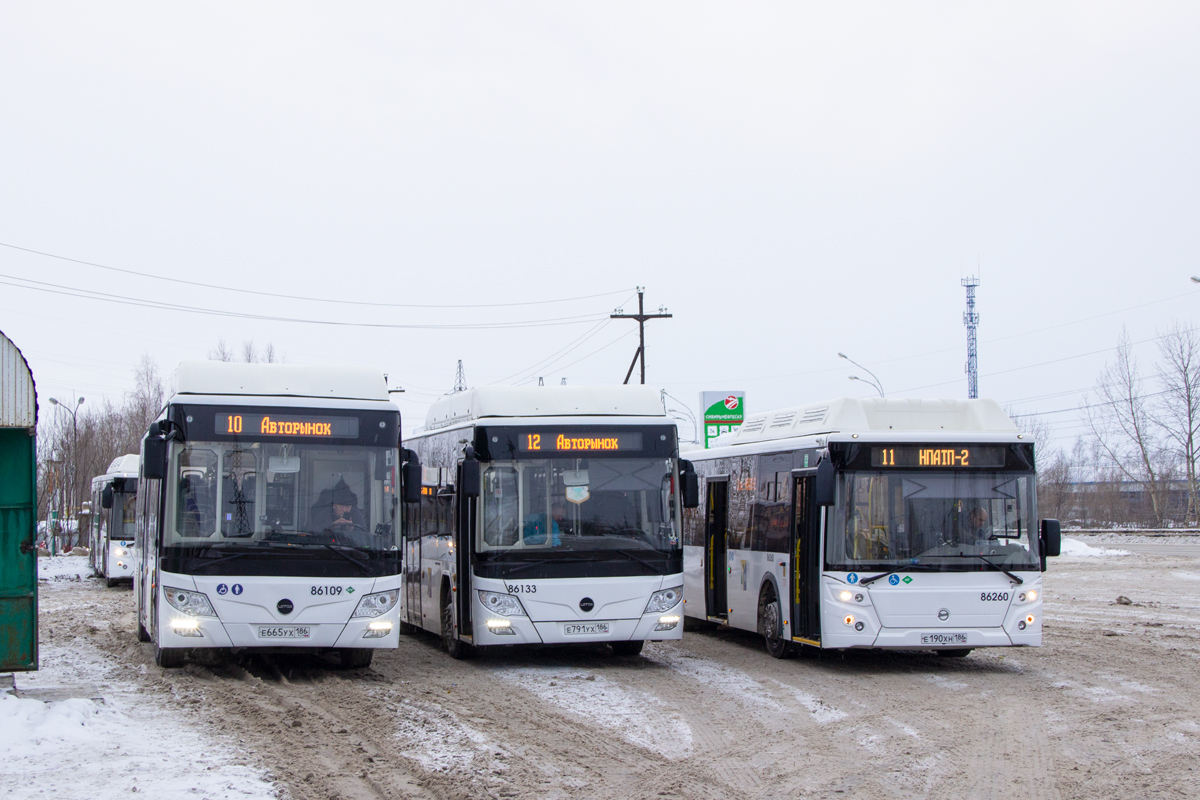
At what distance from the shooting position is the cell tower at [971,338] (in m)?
72.6

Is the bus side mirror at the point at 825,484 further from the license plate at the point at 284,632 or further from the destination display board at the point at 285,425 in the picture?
the license plate at the point at 284,632

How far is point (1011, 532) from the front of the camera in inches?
551

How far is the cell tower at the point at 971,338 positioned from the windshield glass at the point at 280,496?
62.1m

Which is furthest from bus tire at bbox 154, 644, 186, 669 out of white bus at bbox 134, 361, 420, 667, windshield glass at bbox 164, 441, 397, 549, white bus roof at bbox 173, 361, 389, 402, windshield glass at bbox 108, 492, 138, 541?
windshield glass at bbox 108, 492, 138, 541

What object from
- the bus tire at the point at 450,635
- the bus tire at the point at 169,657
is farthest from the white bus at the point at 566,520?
the bus tire at the point at 169,657

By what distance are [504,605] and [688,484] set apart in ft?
8.35

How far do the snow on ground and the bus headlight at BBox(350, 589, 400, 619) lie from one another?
7.56 feet

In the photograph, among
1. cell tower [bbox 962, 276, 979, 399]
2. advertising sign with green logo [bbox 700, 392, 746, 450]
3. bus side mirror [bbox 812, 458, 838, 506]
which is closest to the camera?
bus side mirror [bbox 812, 458, 838, 506]

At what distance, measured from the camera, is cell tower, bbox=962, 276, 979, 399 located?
238ft

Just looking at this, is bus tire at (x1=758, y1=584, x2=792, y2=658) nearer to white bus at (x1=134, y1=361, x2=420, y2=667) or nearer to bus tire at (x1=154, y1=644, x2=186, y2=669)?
white bus at (x1=134, y1=361, x2=420, y2=667)

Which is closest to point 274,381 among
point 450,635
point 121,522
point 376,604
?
point 376,604

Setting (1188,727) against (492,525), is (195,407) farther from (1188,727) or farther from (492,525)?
(1188,727)

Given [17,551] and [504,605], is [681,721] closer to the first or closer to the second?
[504,605]

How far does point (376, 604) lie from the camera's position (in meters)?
13.1
